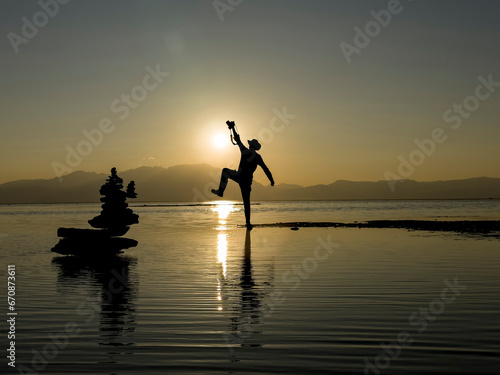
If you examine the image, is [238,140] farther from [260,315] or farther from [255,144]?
[260,315]

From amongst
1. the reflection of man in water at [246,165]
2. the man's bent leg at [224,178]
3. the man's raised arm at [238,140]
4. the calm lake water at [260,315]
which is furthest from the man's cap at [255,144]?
the calm lake water at [260,315]

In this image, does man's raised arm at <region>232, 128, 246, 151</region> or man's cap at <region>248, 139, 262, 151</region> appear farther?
man's cap at <region>248, 139, 262, 151</region>

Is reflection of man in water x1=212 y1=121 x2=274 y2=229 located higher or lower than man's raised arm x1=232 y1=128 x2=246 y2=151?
lower

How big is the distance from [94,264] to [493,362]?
16.6 metres

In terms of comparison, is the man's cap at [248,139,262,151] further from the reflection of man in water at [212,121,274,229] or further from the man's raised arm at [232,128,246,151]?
the man's raised arm at [232,128,246,151]

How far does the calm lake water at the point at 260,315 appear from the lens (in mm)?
7699

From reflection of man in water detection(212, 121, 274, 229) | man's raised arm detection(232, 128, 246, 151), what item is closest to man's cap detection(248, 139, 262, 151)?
reflection of man in water detection(212, 121, 274, 229)

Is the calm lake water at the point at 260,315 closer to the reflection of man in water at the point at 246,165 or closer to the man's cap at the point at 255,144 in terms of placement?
the reflection of man in water at the point at 246,165

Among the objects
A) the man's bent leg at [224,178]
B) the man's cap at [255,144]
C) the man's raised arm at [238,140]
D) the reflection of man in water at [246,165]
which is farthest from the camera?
the man's cap at [255,144]

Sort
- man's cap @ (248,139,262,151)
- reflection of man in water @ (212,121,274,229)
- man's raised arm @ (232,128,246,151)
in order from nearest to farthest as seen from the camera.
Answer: man's raised arm @ (232,128,246,151), reflection of man in water @ (212,121,274,229), man's cap @ (248,139,262,151)

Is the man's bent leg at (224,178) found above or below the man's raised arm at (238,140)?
below

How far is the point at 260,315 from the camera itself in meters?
10.8

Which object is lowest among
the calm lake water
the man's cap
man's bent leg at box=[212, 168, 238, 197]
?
the calm lake water

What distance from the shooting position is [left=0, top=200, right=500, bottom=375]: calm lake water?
7699mm
